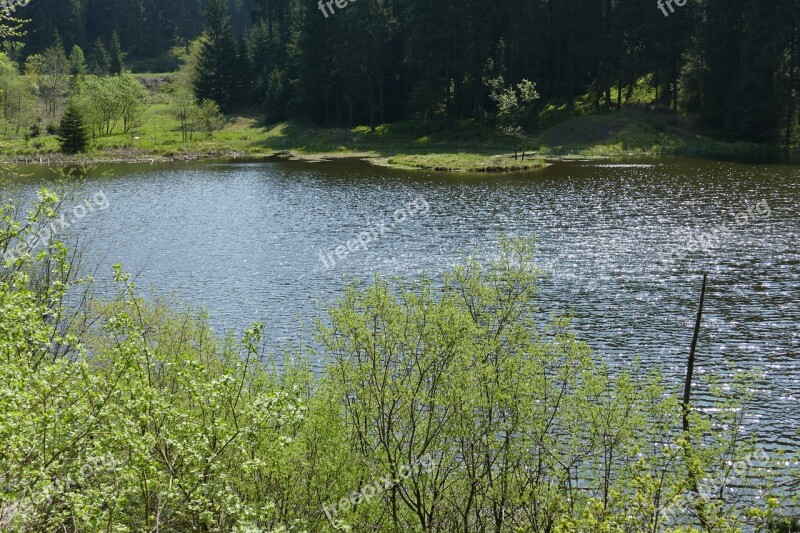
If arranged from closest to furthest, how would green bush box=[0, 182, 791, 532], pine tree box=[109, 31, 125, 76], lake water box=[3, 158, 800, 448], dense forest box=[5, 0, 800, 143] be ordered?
green bush box=[0, 182, 791, 532] < lake water box=[3, 158, 800, 448] < dense forest box=[5, 0, 800, 143] < pine tree box=[109, 31, 125, 76]

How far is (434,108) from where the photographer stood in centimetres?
13025

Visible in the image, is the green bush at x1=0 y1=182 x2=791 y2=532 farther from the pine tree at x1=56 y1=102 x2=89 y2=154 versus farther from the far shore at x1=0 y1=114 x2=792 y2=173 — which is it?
the pine tree at x1=56 y1=102 x2=89 y2=154

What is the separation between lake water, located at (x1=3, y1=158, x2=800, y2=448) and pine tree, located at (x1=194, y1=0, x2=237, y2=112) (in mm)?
62730

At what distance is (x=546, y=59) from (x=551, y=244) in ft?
265

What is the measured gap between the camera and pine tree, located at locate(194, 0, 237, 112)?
5807 inches

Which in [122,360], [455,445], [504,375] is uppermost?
[122,360]

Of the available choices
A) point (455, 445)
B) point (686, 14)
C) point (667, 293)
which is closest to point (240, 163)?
point (686, 14)

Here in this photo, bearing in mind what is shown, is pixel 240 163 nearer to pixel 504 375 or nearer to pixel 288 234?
pixel 288 234

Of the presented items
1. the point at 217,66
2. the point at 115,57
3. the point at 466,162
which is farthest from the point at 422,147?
the point at 115,57

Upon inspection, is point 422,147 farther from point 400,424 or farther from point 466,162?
point 400,424

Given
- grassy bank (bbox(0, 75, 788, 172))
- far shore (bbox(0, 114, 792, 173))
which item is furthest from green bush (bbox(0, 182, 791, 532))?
grassy bank (bbox(0, 75, 788, 172))

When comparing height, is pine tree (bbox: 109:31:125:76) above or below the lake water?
above

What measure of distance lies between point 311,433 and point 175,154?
111038 mm

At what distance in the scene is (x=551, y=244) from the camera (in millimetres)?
50188
